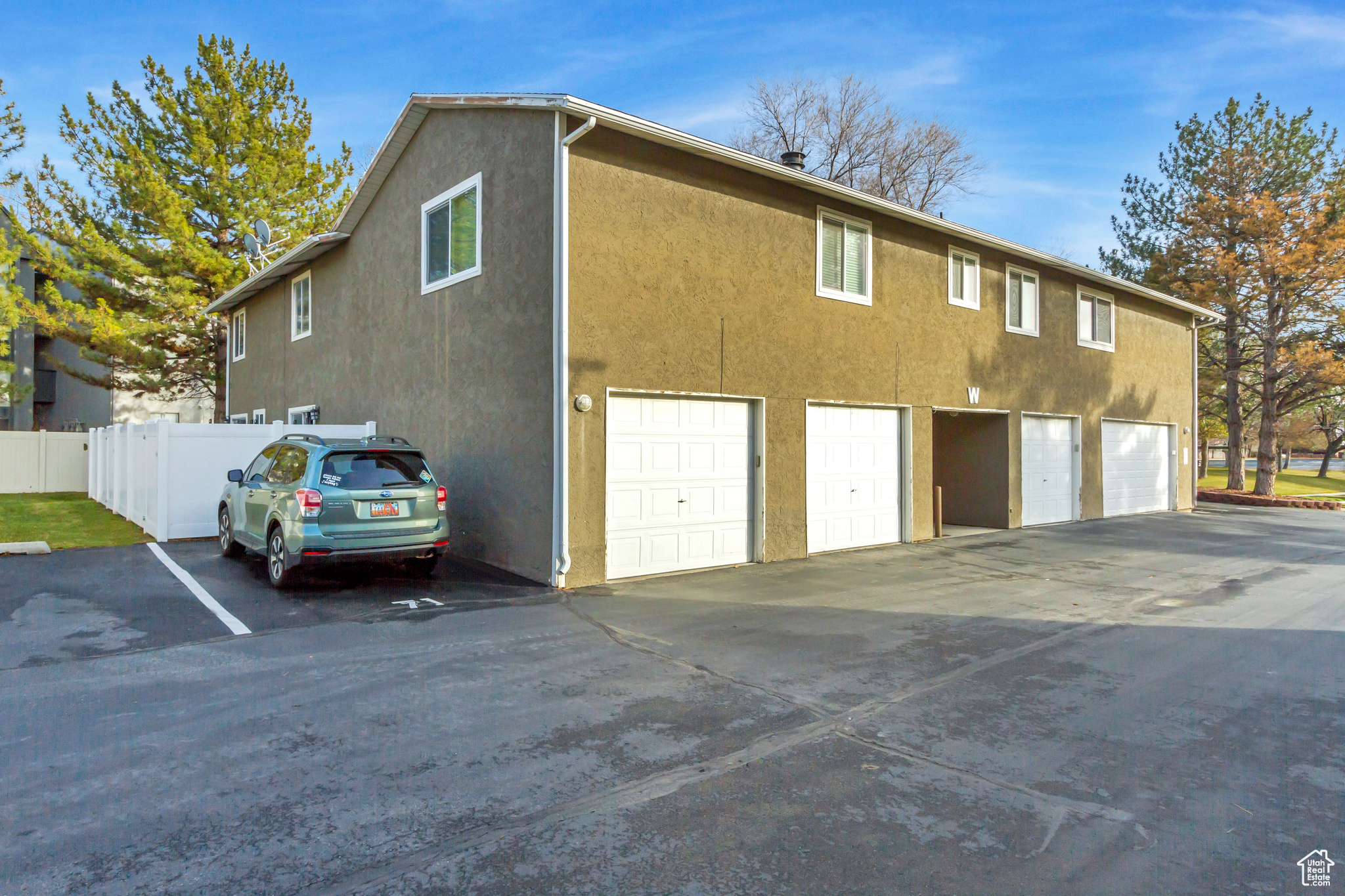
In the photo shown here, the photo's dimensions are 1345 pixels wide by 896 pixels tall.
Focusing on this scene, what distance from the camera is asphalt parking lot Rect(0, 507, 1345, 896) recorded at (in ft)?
10.2

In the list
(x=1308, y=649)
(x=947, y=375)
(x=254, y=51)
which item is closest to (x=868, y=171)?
(x=947, y=375)

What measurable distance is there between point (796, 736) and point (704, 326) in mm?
Answer: 6590

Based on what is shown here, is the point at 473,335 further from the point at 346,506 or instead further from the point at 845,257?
the point at 845,257

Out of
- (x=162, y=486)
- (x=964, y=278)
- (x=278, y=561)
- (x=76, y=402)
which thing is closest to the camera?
(x=278, y=561)

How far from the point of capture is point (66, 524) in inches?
538

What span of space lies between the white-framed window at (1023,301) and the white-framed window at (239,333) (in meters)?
18.9

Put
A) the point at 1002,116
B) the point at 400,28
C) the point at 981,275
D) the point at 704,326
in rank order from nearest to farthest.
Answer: the point at 704,326 < the point at 400,28 < the point at 981,275 < the point at 1002,116

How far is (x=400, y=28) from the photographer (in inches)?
501

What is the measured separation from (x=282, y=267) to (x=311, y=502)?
10819mm

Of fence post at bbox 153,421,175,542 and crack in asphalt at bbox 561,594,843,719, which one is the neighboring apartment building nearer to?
fence post at bbox 153,421,175,542

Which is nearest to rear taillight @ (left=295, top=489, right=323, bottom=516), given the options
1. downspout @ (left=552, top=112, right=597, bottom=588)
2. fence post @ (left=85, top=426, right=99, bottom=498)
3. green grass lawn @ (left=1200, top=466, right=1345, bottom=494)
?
downspout @ (left=552, top=112, right=597, bottom=588)

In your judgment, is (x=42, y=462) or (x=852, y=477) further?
(x=42, y=462)

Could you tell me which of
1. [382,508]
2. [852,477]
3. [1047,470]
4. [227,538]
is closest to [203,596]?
[382,508]

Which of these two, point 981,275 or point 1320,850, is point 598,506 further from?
point 981,275
